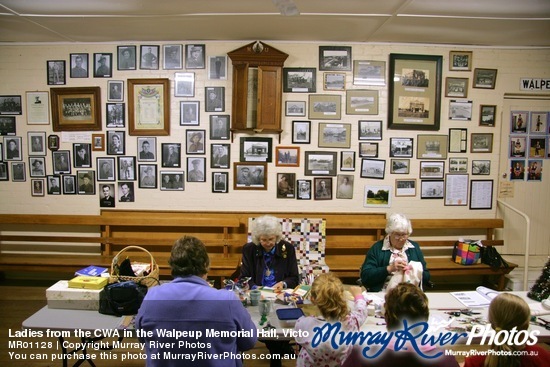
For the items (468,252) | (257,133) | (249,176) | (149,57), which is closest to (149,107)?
(149,57)

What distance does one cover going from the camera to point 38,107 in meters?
4.70

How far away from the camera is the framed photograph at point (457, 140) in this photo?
15.5ft

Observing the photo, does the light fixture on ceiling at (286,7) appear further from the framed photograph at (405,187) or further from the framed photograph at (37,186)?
the framed photograph at (37,186)

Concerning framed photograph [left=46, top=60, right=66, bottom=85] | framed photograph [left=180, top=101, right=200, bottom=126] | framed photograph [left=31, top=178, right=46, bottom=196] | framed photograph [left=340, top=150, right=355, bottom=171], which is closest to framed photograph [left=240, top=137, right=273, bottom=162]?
framed photograph [left=180, top=101, right=200, bottom=126]

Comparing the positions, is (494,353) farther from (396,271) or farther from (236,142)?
(236,142)

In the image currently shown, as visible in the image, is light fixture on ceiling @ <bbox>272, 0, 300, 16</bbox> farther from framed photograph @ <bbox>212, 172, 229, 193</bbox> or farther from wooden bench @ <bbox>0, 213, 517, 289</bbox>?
wooden bench @ <bbox>0, 213, 517, 289</bbox>

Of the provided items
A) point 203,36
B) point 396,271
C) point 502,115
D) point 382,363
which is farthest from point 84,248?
point 502,115

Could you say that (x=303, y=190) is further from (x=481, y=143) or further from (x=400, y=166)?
(x=481, y=143)

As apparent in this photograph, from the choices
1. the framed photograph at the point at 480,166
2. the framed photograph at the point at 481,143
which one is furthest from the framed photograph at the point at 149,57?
the framed photograph at the point at 480,166

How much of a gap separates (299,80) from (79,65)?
2.89 m

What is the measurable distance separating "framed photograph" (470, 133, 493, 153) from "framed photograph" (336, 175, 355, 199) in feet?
5.52

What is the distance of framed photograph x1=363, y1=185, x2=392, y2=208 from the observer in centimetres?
473

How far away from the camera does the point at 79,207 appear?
4.80 m

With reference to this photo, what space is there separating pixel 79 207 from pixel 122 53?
2.14 metres
